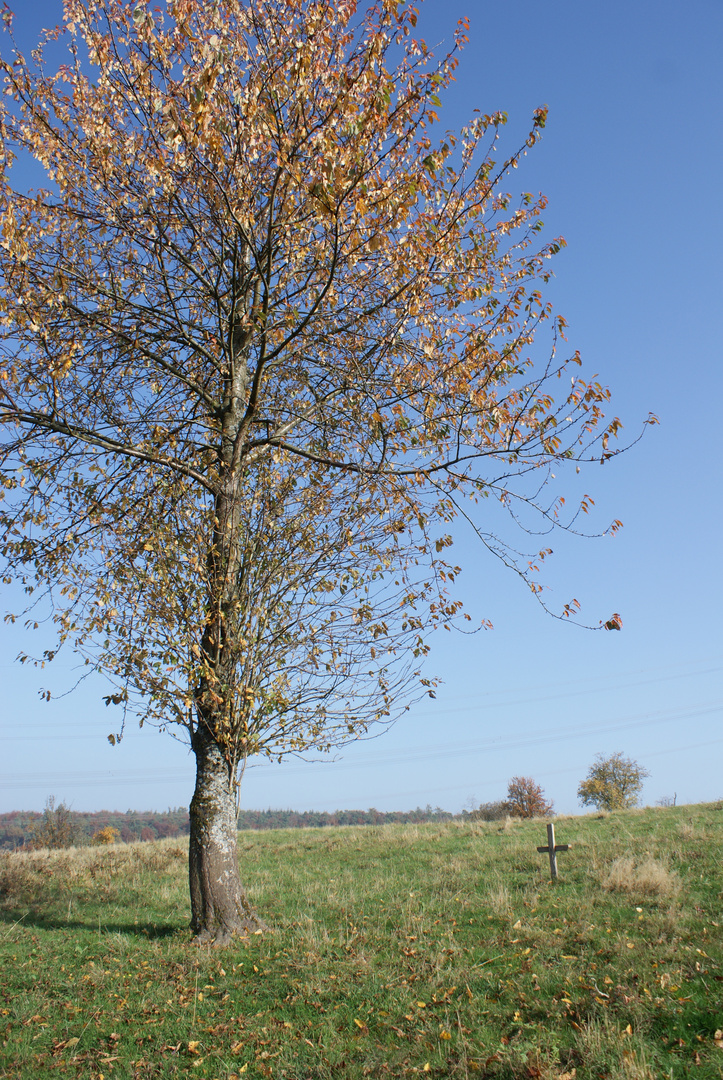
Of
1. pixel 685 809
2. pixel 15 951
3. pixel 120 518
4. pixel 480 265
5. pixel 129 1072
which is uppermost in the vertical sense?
pixel 480 265

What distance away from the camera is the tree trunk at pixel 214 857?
7.85 metres

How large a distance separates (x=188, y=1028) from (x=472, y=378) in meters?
7.48

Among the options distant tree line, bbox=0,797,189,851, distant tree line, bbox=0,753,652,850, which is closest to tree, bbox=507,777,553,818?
distant tree line, bbox=0,753,652,850

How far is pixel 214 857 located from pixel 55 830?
3687 centimetres

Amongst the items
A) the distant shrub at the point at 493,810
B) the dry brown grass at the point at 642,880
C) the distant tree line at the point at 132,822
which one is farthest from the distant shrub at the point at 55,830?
the dry brown grass at the point at 642,880

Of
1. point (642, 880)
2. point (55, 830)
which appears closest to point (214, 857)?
point (642, 880)

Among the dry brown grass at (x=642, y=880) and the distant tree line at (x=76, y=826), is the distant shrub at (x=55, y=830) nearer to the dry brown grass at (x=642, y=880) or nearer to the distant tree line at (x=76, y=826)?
the distant tree line at (x=76, y=826)

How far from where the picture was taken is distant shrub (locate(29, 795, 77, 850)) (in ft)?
122

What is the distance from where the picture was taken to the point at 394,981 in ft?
20.2

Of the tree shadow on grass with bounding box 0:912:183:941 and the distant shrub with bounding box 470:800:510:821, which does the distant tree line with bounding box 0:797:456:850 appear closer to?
the distant shrub with bounding box 470:800:510:821

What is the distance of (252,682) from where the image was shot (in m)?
8.67

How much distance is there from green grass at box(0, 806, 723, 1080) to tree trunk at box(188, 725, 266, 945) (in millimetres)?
364

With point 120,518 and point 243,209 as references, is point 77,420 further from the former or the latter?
point 243,209

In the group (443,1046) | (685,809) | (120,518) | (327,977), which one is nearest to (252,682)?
(120,518)
